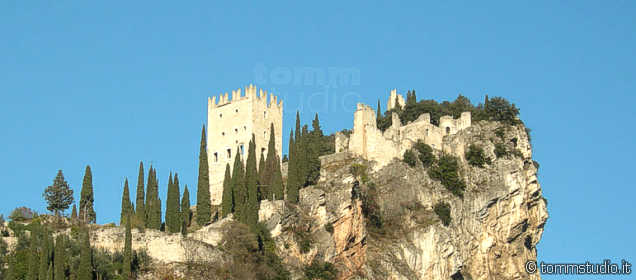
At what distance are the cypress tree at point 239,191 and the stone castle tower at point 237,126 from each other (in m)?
8.44

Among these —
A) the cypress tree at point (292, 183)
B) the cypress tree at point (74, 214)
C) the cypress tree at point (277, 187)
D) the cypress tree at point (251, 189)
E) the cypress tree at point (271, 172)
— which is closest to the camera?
the cypress tree at point (74, 214)

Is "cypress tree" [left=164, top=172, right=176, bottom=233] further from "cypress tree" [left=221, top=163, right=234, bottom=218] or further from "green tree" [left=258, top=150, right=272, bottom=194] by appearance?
"green tree" [left=258, top=150, right=272, bottom=194]

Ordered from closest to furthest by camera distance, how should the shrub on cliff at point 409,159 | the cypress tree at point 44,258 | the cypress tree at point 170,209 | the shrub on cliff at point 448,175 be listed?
the cypress tree at point 44,258, the cypress tree at point 170,209, the shrub on cliff at point 409,159, the shrub on cliff at point 448,175

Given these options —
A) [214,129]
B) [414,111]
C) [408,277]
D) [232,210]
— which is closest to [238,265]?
[232,210]

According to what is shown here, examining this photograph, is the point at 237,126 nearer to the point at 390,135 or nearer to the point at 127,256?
the point at 390,135

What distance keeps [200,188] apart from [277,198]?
5222 millimetres

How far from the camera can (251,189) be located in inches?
2761

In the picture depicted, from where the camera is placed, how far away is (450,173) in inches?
3312

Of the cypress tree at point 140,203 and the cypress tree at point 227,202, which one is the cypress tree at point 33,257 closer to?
the cypress tree at point 140,203

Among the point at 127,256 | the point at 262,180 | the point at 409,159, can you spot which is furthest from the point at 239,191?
the point at 409,159

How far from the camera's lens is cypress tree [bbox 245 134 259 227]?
68.2 metres

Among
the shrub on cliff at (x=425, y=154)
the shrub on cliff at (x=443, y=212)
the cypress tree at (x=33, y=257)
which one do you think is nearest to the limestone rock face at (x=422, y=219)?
the shrub on cliff at (x=443, y=212)

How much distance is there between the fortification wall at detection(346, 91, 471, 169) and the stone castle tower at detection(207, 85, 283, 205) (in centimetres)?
528

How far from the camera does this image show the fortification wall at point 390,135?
82750 mm
